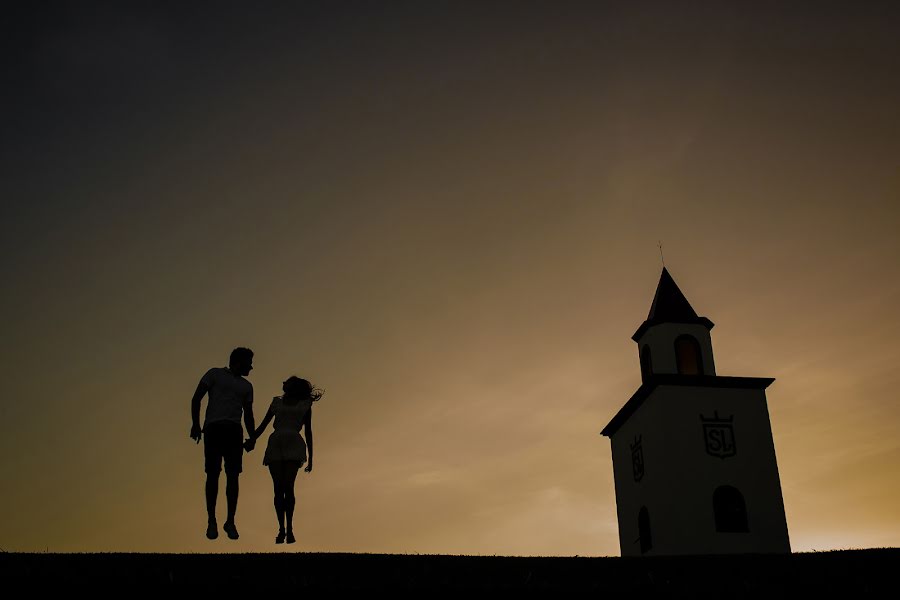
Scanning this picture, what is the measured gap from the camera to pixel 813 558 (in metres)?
11.0

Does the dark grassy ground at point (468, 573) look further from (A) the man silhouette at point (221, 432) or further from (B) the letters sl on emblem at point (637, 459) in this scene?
(B) the letters sl on emblem at point (637, 459)

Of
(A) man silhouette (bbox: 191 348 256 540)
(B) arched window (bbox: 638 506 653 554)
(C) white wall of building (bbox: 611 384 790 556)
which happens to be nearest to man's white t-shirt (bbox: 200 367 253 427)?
(A) man silhouette (bbox: 191 348 256 540)

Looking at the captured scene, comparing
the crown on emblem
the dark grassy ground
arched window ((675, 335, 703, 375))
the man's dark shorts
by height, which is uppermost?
arched window ((675, 335, 703, 375))

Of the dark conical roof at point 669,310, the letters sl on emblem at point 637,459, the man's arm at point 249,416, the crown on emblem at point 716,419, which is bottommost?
the man's arm at point 249,416

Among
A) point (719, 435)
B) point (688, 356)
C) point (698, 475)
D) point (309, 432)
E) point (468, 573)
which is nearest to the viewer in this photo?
point (468, 573)

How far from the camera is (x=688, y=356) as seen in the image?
31344mm

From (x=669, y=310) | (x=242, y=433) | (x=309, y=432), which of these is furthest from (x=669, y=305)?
(x=242, y=433)

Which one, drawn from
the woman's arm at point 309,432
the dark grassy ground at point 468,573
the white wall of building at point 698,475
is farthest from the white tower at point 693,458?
the woman's arm at point 309,432

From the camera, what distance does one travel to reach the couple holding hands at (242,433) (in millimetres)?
11453

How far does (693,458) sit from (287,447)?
62.3 feet

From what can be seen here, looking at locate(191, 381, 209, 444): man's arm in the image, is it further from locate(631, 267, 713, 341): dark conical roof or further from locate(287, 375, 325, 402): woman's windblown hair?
locate(631, 267, 713, 341): dark conical roof

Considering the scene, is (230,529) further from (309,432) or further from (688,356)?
(688,356)

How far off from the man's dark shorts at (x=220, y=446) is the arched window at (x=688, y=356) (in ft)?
73.5

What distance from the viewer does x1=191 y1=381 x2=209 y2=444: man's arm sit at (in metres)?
11.4
